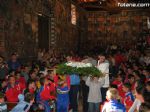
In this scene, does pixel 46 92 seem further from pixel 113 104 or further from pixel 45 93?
pixel 113 104

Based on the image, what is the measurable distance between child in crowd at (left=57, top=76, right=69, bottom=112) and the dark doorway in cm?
965

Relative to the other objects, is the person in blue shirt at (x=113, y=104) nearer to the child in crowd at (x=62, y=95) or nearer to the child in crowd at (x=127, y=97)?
the child in crowd at (x=127, y=97)

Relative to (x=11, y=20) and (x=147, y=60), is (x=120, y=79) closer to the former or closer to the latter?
(x=11, y=20)

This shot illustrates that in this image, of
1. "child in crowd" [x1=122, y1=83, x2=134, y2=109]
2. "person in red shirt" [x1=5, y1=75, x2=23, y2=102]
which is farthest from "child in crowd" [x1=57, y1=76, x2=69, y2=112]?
"child in crowd" [x1=122, y1=83, x2=134, y2=109]

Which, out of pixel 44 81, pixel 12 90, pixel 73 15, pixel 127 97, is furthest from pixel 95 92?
pixel 73 15

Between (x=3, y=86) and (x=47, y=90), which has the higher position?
(x=3, y=86)

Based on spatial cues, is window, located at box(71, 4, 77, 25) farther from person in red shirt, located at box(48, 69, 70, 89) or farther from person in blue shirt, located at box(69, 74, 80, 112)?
person in red shirt, located at box(48, 69, 70, 89)

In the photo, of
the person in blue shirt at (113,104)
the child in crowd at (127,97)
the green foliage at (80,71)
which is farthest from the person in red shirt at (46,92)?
the person in blue shirt at (113,104)

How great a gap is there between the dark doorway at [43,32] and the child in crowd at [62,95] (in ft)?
31.7

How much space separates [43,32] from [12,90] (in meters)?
12.1

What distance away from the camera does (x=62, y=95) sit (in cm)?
1093

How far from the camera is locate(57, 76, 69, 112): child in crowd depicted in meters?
10.8

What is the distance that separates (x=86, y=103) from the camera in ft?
39.1

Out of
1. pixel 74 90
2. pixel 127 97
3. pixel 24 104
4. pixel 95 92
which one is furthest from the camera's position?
pixel 74 90
